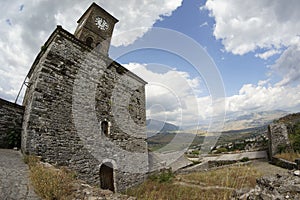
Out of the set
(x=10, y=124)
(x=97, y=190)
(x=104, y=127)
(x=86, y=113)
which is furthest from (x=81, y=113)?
(x=97, y=190)

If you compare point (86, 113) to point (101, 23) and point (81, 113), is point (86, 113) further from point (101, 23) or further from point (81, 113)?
point (101, 23)

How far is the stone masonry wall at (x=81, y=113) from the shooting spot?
6.74 metres

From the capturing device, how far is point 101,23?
13.4 metres

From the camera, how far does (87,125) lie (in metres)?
8.29

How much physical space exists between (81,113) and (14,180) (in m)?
4.12

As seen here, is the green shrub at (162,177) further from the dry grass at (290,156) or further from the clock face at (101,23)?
the clock face at (101,23)

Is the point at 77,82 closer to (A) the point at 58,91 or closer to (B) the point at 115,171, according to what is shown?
(A) the point at 58,91

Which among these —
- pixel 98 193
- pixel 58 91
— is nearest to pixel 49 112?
pixel 58 91

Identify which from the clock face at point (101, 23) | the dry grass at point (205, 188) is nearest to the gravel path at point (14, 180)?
the dry grass at point (205, 188)

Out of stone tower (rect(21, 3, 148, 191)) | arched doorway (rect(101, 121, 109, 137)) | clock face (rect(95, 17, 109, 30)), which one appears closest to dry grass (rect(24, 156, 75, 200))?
stone tower (rect(21, 3, 148, 191))

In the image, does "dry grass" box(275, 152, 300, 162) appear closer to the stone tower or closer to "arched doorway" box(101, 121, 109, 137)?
the stone tower

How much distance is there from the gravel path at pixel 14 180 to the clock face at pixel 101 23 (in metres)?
10.4

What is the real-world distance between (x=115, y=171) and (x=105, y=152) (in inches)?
54.9

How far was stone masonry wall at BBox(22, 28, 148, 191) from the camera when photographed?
674cm
